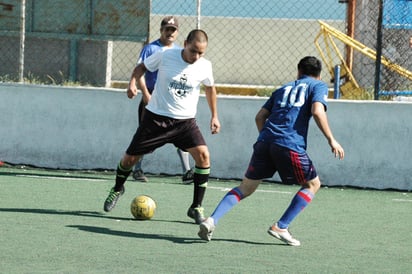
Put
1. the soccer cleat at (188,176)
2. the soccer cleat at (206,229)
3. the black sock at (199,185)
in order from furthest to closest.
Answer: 1. the soccer cleat at (188,176)
2. the black sock at (199,185)
3. the soccer cleat at (206,229)

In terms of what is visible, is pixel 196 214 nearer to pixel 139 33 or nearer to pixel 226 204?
pixel 226 204

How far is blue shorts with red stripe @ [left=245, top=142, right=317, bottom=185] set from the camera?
8.38 metres

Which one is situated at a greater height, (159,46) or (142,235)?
(159,46)

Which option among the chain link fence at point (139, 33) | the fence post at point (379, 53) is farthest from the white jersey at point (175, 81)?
the chain link fence at point (139, 33)

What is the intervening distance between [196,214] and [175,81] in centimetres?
127

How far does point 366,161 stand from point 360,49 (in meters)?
3.71

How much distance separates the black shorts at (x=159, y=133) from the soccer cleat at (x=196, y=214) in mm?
654

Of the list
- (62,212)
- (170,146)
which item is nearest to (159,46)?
(170,146)

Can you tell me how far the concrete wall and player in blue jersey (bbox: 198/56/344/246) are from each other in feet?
13.3

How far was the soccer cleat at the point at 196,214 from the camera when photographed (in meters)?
9.38

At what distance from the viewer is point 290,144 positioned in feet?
27.5

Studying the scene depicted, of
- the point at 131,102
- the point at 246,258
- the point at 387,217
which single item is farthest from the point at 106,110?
the point at 246,258

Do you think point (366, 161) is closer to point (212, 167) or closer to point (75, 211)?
point (212, 167)

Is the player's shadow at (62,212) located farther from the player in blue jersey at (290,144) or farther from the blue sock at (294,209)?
the blue sock at (294,209)
